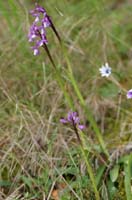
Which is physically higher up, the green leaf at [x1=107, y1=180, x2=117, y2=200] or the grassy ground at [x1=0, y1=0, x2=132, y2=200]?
the grassy ground at [x1=0, y1=0, x2=132, y2=200]

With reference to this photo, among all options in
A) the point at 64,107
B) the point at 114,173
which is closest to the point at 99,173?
the point at 114,173

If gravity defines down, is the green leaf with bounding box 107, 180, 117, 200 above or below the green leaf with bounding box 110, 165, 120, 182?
below

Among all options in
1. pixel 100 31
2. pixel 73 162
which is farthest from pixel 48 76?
pixel 73 162

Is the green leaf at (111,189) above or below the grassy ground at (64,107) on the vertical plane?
below

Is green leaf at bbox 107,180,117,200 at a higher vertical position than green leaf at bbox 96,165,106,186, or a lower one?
lower

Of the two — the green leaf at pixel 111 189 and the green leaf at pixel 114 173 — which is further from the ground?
the green leaf at pixel 114 173

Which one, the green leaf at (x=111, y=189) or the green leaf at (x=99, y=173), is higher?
the green leaf at (x=99, y=173)

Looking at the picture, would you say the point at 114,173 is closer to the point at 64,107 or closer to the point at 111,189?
the point at 111,189

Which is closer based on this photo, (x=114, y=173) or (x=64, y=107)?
(x=114, y=173)
